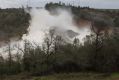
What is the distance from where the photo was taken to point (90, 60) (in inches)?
3189

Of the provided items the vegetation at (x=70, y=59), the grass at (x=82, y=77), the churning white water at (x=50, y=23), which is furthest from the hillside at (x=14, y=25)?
the grass at (x=82, y=77)

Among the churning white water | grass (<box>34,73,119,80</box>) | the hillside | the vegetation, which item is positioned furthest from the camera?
the churning white water

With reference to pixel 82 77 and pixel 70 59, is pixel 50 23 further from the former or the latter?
pixel 82 77

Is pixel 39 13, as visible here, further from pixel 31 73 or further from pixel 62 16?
pixel 31 73

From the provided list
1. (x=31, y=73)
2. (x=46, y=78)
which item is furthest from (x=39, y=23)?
Answer: (x=46, y=78)

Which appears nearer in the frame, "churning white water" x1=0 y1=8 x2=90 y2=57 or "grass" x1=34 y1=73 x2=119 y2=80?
"grass" x1=34 y1=73 x2=119 y2=80

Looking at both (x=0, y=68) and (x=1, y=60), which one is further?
(x=1, y=60)

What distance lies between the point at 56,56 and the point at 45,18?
314ft

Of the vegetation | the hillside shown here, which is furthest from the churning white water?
the vegetation

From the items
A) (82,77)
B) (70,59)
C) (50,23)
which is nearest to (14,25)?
(50,23)

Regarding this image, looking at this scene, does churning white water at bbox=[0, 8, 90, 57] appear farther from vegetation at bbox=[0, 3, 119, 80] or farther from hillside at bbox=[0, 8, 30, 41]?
vegetation at bbox=[0, 3, 119, 80]

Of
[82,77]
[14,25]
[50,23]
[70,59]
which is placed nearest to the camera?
[82,77]

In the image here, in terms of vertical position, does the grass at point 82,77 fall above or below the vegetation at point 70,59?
below

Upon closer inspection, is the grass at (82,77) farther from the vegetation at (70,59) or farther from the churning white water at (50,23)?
the churning white water at (50,23)
